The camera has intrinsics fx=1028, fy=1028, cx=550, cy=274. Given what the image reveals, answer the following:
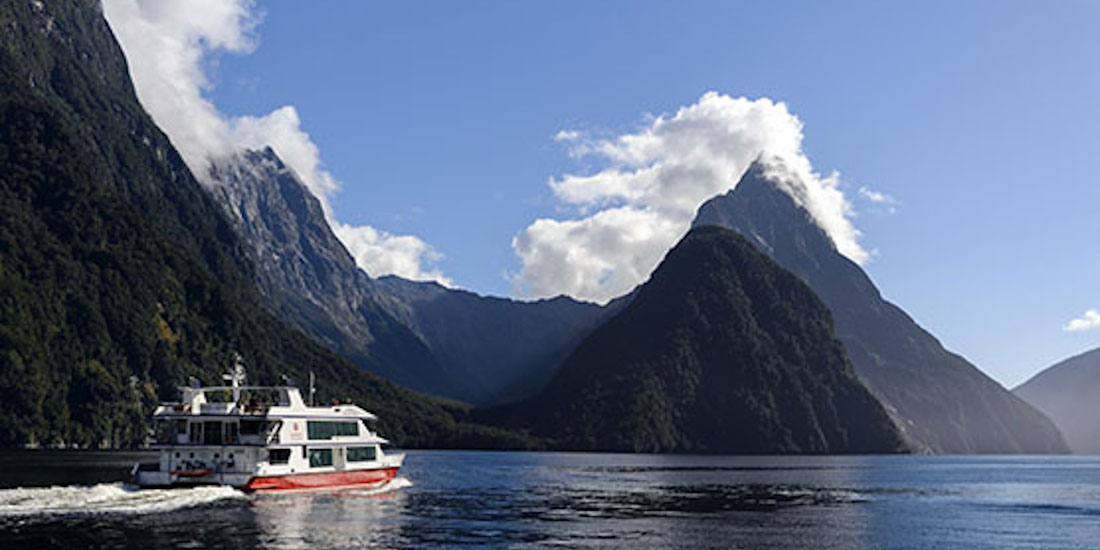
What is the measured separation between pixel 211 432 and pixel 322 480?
15620 millimetres

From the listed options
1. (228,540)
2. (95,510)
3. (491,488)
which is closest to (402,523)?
(228,540)

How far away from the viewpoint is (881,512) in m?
120

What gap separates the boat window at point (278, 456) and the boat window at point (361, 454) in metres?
A: 12.6

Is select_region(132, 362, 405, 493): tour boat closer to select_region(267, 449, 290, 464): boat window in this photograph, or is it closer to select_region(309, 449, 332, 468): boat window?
select_region(267, 449, 290, 464): boat window

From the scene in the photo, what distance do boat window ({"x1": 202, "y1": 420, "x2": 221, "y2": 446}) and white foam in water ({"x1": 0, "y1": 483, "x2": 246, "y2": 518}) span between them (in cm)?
620

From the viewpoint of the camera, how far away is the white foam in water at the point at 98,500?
86500 mm

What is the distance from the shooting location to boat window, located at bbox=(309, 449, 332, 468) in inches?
4577

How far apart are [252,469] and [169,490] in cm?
896

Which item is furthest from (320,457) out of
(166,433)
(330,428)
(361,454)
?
(166,433)

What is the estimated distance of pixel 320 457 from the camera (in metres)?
118

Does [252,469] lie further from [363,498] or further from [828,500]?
[828,500]

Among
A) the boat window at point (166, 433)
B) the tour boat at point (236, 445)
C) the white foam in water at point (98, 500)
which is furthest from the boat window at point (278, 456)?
the boat window at point (166, 433)

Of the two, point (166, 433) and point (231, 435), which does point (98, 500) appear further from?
point (231, 435)

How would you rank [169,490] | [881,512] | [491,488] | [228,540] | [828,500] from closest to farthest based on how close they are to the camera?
[228,540], [169,490], [881,512], [828,500], [491,488]
